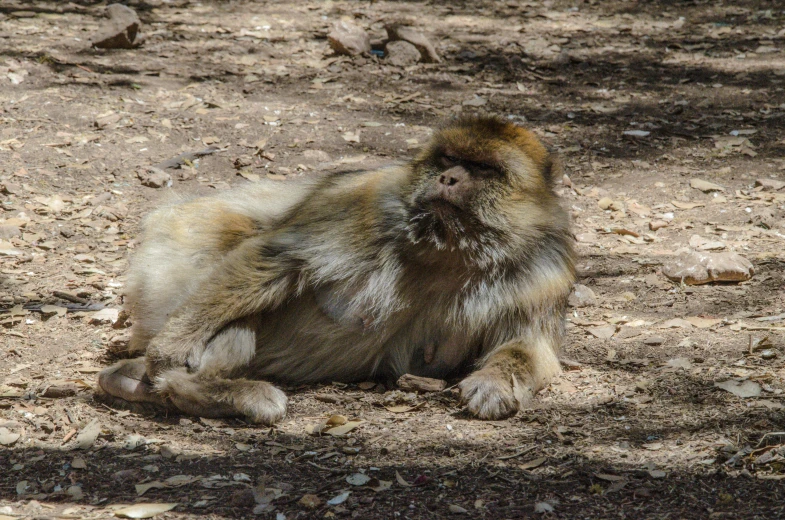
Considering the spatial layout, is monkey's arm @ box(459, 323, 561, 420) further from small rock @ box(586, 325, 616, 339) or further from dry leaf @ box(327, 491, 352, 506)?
dry leaf @ box(327, 491, 352, 506)

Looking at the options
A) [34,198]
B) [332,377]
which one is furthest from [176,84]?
[332,377]

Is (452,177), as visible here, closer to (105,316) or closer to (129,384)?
(129,384)

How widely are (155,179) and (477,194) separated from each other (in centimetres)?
359

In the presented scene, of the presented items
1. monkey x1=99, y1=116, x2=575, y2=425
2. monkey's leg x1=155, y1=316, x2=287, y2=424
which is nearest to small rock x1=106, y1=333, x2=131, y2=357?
monkey x1=99, y1=116, x2=575, y2=425

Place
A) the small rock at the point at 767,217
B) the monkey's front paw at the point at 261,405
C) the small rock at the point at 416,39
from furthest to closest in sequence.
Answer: the small rock at the point at 416,39 < the small rock at the point at 767,217 < the monkey's front paw at the point at 261,405

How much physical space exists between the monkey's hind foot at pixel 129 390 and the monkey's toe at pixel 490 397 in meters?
1.48

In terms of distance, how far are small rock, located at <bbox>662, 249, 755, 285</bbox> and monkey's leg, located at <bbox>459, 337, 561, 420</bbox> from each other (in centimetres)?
138

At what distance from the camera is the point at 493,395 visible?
4.25m

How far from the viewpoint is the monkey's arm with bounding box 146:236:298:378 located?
4.36m

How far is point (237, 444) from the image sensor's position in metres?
3.98

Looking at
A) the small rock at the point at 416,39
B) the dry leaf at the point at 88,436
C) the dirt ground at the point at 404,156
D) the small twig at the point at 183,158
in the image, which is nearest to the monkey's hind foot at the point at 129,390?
the dirt ground at the point at 404,156

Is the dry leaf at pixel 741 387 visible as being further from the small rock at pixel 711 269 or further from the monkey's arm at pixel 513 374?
the small rock at pixel 711 269

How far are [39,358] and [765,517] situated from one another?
12.3 ft

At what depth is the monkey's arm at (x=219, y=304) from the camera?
436 centimetres
